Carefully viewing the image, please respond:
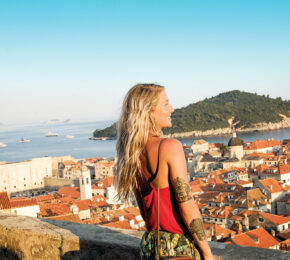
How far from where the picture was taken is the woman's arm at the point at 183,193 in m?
1.19

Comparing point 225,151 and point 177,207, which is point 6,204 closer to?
point 177,207

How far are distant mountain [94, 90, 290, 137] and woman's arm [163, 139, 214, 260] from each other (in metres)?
92.1

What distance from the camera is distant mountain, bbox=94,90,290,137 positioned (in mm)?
102250

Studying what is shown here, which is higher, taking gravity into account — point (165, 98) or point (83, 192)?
point (165, 98)

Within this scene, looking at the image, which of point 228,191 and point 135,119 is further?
point 228,191

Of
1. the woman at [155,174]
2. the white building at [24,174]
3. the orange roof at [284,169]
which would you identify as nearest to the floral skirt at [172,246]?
the woman at [155,174]

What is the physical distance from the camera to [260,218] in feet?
52.3

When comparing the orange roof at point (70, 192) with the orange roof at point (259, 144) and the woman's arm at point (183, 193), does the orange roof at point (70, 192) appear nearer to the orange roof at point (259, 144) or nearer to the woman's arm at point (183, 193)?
the woman's arm at point (183, 193)

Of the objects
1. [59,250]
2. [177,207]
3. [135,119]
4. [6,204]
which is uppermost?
[135,119]

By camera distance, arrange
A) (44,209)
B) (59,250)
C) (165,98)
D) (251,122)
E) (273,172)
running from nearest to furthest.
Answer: (165,98)
(59,250)
(44,209)
(273,172)
(251,122)

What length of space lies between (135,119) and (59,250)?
93cm

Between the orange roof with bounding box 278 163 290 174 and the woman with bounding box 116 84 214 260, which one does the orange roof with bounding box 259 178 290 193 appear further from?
the woman with bounding box 116 84 214 260

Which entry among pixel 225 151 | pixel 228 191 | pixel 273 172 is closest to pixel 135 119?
pixel 228 191

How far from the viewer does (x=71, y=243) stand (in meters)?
1.85
